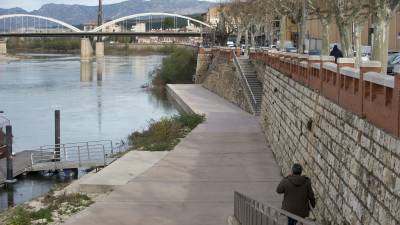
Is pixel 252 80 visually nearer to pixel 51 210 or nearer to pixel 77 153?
pixel 77 153

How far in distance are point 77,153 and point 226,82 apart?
961 inches

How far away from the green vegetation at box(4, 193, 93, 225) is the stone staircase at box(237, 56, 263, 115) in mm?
22414

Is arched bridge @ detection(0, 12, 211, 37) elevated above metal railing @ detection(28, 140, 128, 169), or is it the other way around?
arched bridge @ detection(0, 12, 211, 37)

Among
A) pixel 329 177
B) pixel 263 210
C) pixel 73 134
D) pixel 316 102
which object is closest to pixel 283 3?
pixel 73 134

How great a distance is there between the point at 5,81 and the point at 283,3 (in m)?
55.4

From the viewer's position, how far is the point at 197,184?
19.5 meters

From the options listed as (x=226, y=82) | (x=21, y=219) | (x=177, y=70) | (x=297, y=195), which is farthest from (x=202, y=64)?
(x=297, y=195)

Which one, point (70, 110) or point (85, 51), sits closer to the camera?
point (70, 110)

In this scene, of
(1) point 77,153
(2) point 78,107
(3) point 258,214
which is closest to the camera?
(3) point 258,214

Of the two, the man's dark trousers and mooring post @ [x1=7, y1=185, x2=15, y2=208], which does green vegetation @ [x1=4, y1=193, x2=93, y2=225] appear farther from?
the man's dark trousers

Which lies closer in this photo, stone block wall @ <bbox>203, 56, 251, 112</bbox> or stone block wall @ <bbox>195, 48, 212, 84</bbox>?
stone block wall @ <bbox>203, 56, 251, 112</bbox>

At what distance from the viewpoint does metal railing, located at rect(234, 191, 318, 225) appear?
7.76 metres

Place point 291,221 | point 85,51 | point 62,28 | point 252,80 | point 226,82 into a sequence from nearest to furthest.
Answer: point 291,221
point 252,80
point 226,82
point 85,51
point 62,28

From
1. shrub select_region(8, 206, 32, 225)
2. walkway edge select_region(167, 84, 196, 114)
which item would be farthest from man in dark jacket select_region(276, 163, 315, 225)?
walkway edge select_region(167, 84, 196, 114)
